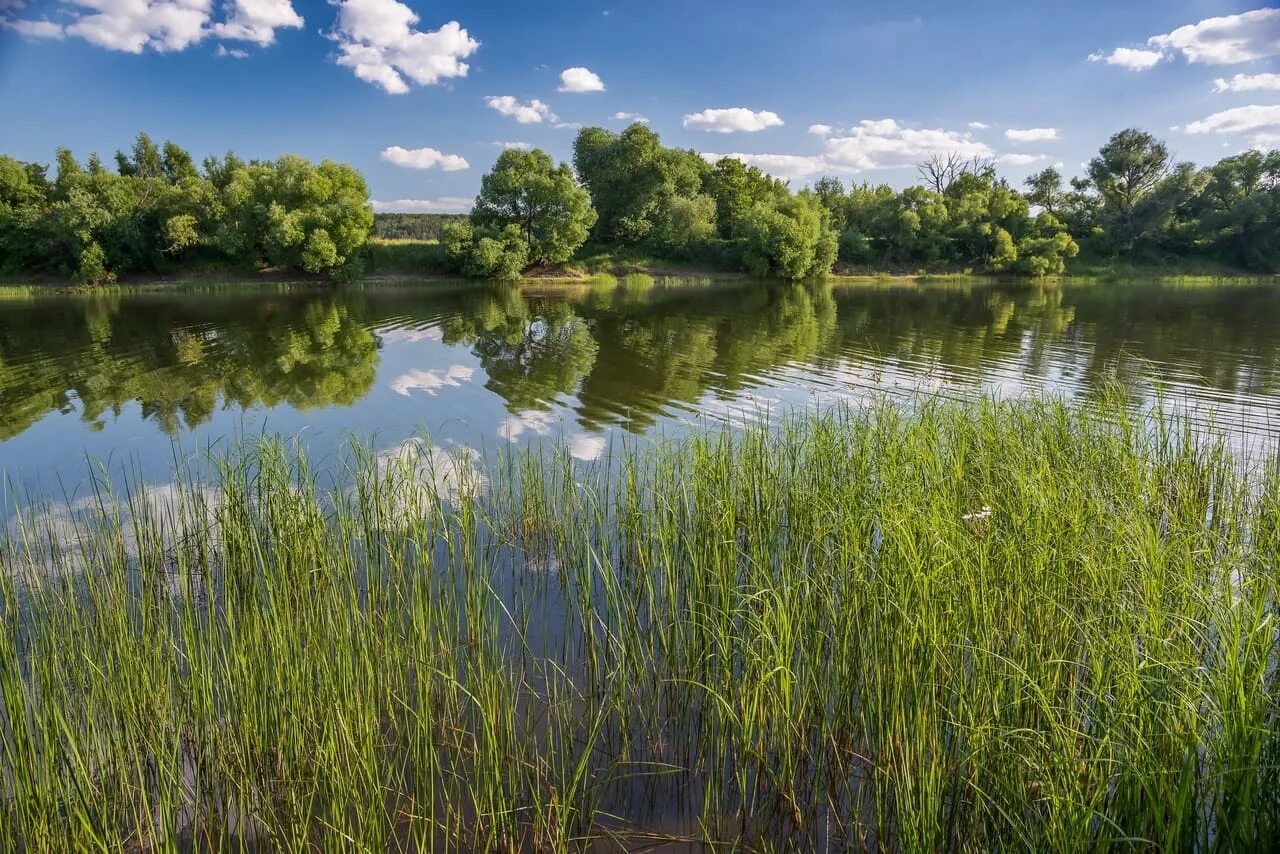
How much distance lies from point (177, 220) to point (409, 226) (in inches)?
868

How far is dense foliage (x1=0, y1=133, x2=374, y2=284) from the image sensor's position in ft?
134

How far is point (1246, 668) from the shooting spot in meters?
2.54

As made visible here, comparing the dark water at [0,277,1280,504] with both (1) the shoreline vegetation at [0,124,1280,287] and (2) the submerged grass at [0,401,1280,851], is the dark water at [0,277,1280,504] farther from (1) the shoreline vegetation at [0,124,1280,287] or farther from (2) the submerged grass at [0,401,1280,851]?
(1) the shoreline vegetation at [0,124,1280,287]

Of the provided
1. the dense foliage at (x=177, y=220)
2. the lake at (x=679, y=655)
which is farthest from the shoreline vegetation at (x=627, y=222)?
the lake at (x=679, y=655)

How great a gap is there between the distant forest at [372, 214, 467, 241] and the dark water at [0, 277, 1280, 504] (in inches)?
1002

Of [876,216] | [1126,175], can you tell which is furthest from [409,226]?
[1126,175]

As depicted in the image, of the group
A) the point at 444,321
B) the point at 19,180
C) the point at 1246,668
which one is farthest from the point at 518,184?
the point at 1246,668

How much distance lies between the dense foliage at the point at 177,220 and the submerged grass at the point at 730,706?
141ft

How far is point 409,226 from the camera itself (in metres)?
62.8

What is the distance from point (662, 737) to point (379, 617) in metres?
1.88

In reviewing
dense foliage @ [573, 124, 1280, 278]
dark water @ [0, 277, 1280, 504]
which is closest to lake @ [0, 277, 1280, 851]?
dark water @ [0, 277, 1280, 504]

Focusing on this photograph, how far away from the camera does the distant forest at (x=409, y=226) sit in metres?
55.8

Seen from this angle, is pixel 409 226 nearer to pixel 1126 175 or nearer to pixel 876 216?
pixel 876 216

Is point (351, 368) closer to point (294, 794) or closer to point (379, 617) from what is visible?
point (379, 617)
